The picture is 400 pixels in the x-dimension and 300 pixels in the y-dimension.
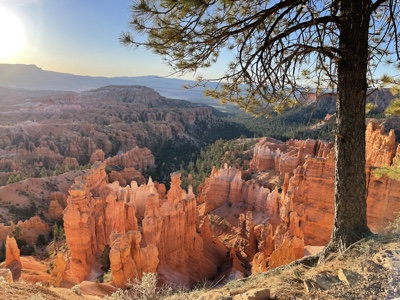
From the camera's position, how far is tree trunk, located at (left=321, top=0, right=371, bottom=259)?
419 centimetres

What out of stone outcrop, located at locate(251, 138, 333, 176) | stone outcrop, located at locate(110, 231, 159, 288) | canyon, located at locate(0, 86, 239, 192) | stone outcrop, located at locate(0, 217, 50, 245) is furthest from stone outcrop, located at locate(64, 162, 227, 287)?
canyon, located at locate(0, 86, 239, 192)

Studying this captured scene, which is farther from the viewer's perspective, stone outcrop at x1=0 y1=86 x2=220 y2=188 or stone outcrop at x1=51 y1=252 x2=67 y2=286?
stone outcrop at x1=0 y1=86 x2=220 y2=188

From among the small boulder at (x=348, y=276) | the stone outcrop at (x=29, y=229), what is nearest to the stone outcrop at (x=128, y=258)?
the small boulder at (x=348, y=276)

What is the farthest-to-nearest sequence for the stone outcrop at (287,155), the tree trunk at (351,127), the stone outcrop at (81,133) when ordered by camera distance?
the stone outcrop at (81,133) < the stone outcrop at (287,155) < the tree trunk at (351,127)

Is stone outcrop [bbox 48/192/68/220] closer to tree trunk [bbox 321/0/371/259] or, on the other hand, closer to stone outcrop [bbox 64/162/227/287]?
stone outcrop [bbox 64/162/227/287]

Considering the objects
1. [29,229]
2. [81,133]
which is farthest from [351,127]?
[81,133]

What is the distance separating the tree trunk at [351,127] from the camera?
4.19m

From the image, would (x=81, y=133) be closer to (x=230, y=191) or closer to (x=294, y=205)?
(x=230, y=191)

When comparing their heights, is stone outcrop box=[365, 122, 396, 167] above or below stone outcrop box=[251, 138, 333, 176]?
above

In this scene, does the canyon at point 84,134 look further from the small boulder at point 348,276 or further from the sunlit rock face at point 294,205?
the small boulder at point 348,276

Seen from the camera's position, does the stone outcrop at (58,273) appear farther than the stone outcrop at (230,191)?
No

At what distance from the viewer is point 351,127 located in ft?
14.3

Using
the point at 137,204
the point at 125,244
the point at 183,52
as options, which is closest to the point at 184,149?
the point at 137,204

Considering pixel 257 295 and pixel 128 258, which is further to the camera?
pixel 128 258
